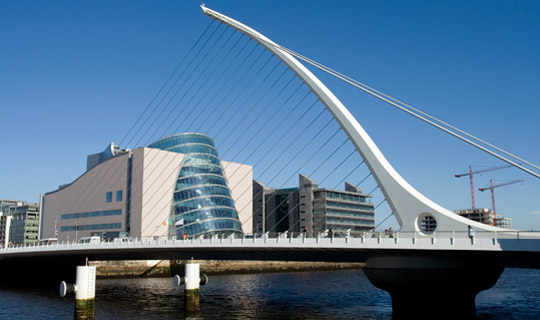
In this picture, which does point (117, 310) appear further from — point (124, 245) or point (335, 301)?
point (335, 301)

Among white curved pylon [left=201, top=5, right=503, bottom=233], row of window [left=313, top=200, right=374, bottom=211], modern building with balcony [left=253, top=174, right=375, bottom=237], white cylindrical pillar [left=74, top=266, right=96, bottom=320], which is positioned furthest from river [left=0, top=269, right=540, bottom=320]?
row of window [left=313, top=200, right=374, bottom=211]

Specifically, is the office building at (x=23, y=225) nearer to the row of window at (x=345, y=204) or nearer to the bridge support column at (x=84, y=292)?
the row of window at (x=345, y=204)

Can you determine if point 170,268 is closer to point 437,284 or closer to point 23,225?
point 437,284

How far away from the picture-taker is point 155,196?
86.8m

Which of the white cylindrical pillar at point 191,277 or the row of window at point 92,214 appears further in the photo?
the row of window at point 92,214

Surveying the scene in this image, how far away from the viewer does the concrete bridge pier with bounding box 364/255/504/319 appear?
2888 cm

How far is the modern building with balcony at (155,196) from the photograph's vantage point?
85438 mm

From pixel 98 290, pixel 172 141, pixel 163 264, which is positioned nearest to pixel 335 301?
pixel 98 290

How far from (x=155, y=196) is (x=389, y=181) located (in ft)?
201

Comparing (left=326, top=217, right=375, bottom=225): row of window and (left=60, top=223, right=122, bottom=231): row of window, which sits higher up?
(left=326, top=217, right=375, bottom=225): row of window

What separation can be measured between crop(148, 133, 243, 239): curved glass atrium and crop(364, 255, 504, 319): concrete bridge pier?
54897 mm

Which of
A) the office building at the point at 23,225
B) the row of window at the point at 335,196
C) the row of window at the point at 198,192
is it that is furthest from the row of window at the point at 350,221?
the office building at the point at 23,225

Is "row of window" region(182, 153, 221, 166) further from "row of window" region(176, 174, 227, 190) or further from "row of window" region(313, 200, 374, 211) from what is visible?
"row of window" region(313, 200, 374, 211)

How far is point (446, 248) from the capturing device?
25.9m
